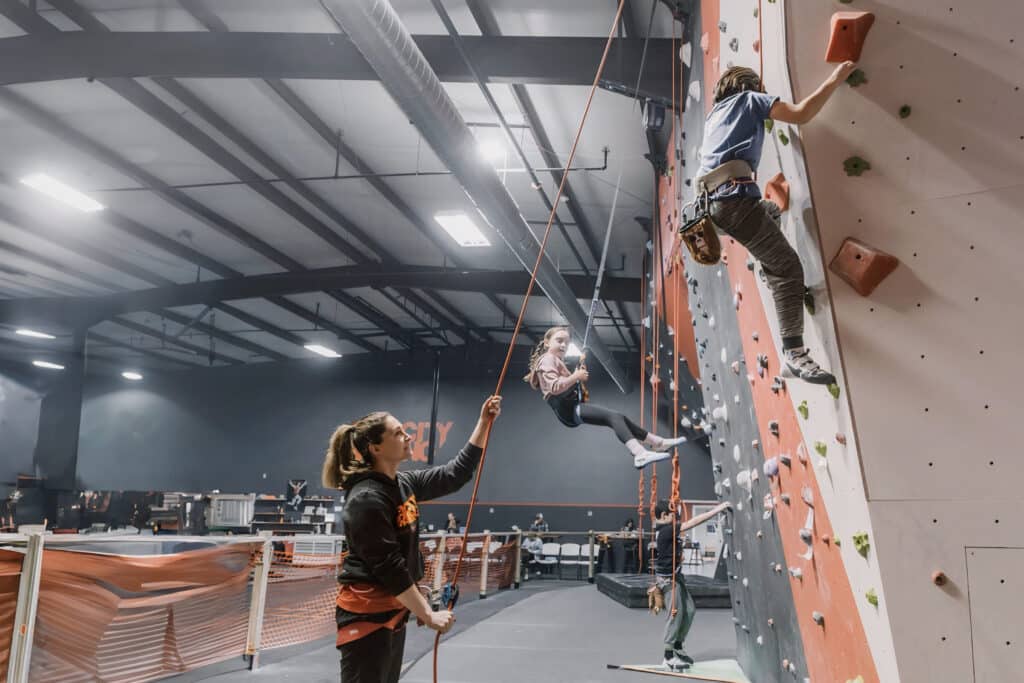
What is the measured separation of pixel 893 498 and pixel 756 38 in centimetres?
156

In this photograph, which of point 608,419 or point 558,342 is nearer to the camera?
point 558,342

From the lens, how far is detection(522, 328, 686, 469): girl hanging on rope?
4684mm

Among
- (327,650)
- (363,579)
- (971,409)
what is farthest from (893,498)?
(327,650)

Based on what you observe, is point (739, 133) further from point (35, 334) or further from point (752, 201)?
point (35, 334)

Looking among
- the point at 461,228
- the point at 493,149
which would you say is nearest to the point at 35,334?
the point at 461,228

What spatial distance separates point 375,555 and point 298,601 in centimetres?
470

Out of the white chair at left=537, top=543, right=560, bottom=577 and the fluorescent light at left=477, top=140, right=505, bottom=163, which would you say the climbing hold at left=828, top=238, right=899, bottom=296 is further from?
the white chair at left=537, top=543, right=560, bottom=577

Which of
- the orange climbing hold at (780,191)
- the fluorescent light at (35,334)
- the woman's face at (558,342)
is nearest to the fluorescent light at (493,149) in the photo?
the woman's face at (558,342)

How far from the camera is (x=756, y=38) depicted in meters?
2.64

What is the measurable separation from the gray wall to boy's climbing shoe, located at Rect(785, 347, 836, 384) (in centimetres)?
1436

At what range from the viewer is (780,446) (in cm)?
312

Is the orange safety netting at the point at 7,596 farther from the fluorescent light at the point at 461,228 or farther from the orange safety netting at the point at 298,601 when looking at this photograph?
the fluorescent light at the point at 461,228

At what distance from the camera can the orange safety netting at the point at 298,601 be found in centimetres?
575

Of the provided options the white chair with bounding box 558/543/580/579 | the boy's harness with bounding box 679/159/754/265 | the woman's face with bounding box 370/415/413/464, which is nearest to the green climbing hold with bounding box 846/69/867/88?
the boy's harness with bounding box 679/159/754/265
